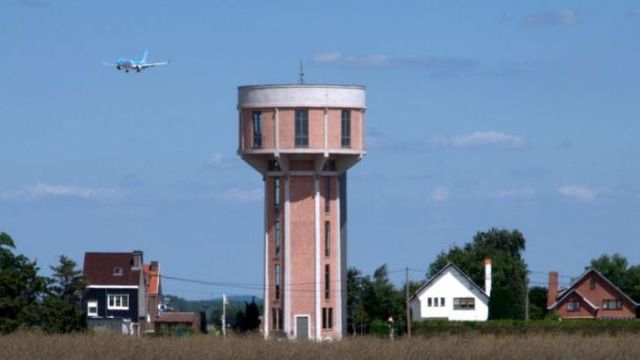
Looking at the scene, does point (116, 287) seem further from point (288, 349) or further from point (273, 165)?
point (288, 349)

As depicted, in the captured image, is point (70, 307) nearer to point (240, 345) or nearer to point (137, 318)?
point (137, 318)

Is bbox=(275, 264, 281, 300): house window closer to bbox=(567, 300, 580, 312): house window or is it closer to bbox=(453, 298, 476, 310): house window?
bbox=(453, 298, 476, 310): house window

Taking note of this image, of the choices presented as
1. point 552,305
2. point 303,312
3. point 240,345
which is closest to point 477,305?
point 552,305

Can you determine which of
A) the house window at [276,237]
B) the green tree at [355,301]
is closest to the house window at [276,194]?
the house window at [276,237]

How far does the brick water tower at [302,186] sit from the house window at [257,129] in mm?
49

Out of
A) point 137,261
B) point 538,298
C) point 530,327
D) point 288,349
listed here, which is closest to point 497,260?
point 538,298

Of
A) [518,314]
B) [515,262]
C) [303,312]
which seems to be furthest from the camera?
[515,262]

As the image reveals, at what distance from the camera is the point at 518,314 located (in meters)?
98.6

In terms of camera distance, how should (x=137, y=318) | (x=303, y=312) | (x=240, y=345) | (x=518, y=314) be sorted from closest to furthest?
(x=240, y=345), (x=303, y=312), (x=518, y=314), (x=137, y=318)

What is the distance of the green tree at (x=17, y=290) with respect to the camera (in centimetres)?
7581

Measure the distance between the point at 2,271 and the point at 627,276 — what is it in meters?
62.3

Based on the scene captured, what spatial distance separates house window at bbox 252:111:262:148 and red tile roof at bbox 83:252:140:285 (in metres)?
25.6

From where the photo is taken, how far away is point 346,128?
275ft

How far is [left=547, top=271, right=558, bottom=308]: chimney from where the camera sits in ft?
368
